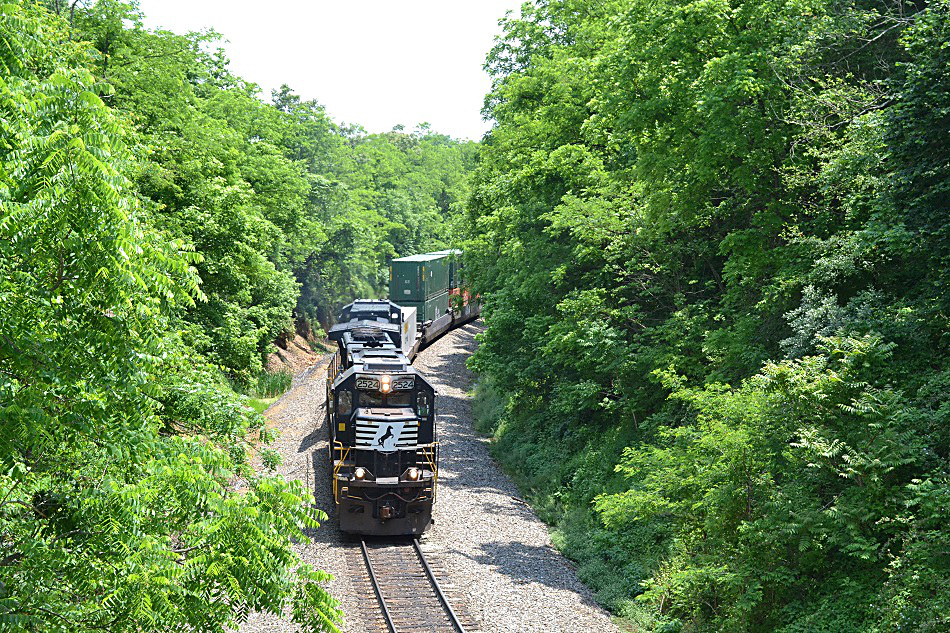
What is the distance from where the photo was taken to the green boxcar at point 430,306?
3928 cm

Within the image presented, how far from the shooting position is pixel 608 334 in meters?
20.1

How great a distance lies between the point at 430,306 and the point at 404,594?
89.4 ft

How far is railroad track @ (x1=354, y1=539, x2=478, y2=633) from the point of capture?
13352 millimetres

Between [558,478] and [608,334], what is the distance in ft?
15.3

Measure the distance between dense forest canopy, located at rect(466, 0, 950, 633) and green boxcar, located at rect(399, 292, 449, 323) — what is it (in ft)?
42.6

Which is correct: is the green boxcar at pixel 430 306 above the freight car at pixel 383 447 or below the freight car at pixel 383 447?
above

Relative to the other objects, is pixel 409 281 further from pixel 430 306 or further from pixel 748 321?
pixel 748 321

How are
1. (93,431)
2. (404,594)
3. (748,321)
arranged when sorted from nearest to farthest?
(93,431) < (404,594) < (748,321)

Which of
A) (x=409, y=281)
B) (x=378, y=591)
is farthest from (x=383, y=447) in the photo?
(x=409, y=281)

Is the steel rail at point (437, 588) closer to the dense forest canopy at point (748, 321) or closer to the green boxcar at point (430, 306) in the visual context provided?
the dense forest canopy at point (748, 321)

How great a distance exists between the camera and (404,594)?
14.6 metres

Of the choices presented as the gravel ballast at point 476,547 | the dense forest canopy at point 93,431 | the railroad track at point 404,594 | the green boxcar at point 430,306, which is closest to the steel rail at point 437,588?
the railroad track at point 404,594

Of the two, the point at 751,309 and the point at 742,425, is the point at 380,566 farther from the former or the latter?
the point at 751,309

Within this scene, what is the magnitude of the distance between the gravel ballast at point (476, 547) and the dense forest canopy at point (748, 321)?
2.94 ft
